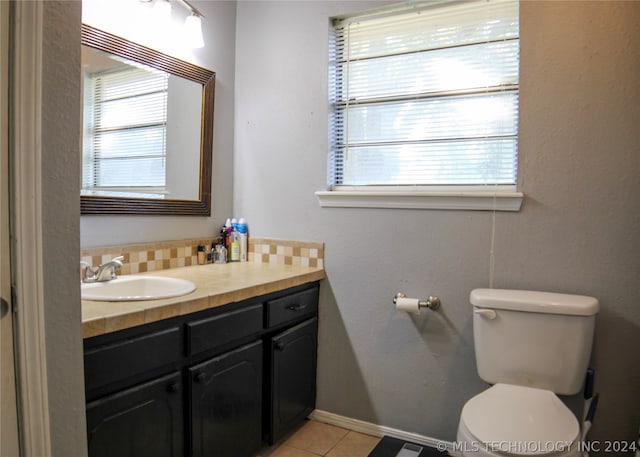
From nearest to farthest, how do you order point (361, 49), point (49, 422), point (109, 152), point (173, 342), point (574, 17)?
point (49, 422) < point (173, 342) < point (574, 17) < point (109, 152) < point (361, 49)

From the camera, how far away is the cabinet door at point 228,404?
5.08 feet

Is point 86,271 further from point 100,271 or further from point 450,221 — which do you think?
point 450,221

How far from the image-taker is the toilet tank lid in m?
1.62

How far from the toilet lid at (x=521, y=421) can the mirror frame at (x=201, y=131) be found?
1588 millimetres

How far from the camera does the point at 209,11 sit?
233 cm

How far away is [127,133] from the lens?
1.96 meters

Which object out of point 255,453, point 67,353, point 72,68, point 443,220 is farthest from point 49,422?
point 443,220

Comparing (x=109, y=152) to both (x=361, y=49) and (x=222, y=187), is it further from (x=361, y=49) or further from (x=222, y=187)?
(x=361, y=49)

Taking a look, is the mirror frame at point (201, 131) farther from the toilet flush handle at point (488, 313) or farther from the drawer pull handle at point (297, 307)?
the toilet flush handle at point (488, 313)

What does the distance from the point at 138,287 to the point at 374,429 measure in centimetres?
134

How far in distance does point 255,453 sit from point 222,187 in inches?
53.8

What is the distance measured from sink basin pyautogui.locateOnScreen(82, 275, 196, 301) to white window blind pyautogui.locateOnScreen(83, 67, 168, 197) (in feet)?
1.28

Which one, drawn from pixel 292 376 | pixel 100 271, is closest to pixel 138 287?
pixel 100 271

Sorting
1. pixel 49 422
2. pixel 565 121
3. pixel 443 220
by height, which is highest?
pixel 565 121
